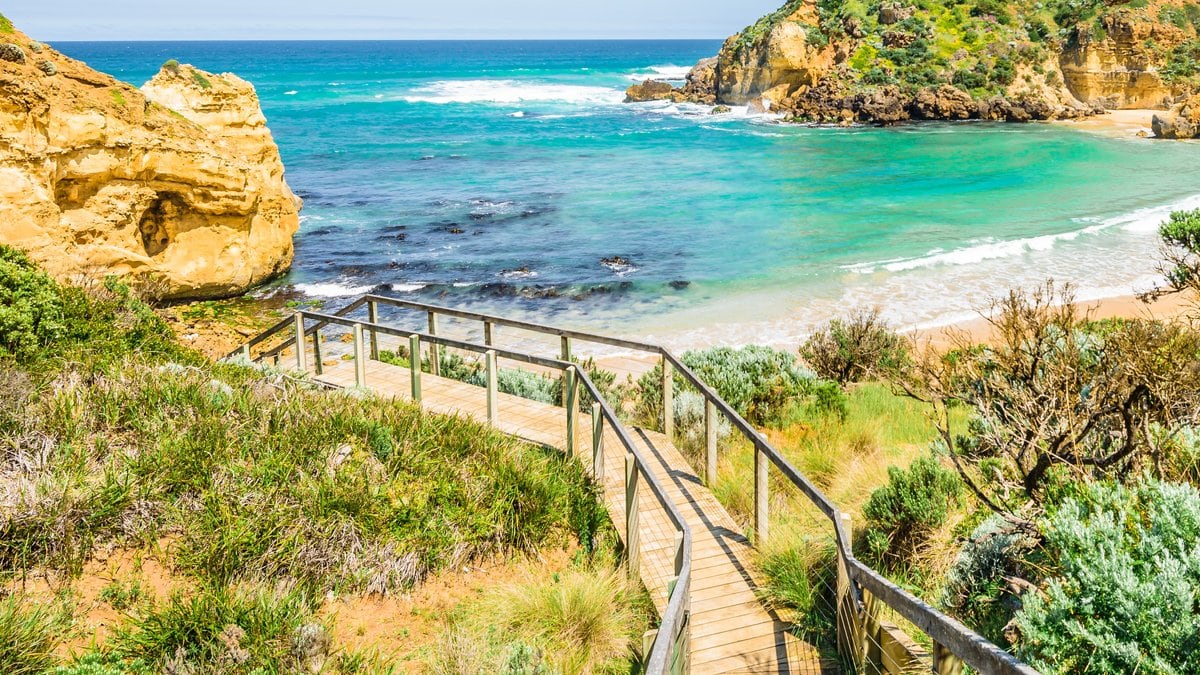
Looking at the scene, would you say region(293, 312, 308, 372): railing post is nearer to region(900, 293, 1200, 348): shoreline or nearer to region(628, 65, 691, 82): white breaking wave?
region(900, 293, 1200, 348): shoreline

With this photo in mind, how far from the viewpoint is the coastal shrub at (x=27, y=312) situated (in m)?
9.16

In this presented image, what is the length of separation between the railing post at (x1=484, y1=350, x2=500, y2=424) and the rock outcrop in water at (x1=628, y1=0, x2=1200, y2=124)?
58.1 metres

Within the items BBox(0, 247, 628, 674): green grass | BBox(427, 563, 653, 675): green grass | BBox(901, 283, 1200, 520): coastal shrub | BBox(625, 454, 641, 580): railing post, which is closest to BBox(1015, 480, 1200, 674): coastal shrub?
BBox(901, 283, 1200, 520): coastal shrub

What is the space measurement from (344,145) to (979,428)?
2067 inches

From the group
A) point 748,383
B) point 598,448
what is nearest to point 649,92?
point 748,383

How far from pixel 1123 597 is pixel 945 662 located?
77 centimetres

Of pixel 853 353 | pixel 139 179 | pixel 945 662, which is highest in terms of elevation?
pixel 139 179

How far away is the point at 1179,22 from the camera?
211ft

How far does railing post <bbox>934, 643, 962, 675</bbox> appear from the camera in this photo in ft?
11.8

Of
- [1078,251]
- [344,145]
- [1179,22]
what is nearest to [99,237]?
[1078,251]

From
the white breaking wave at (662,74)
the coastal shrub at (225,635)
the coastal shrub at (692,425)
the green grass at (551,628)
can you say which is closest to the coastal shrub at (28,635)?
the coastal shrub at (225,635)

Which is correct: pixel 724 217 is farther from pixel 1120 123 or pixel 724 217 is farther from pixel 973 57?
pixel 973 57

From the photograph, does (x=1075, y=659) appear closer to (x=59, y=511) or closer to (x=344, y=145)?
(x=59, y=511)

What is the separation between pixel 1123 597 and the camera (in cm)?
338
